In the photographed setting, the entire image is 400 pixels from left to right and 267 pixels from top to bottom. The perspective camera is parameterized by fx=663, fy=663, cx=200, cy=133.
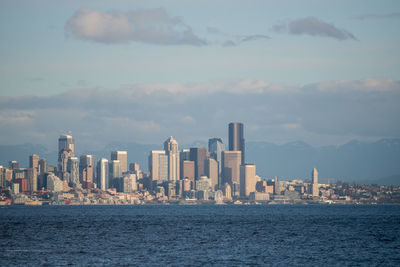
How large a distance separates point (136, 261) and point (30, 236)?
50.2 meters

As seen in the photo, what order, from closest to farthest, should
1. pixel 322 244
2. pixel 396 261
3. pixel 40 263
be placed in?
pixel 40 263 → pixel 396 261 → pixel 322 244

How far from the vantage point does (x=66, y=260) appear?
8175 centimetres

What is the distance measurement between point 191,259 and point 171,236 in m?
40.4

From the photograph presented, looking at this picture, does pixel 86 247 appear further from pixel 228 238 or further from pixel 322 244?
pixel 322 244

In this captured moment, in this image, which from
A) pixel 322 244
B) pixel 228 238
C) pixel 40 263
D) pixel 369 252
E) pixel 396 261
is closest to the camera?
pixel 40 263

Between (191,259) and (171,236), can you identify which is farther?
(171,236)

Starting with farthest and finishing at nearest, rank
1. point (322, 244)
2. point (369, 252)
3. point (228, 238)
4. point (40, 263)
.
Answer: point (228, 238) → point (322, 244) → point (369, 252) → point (40, 263)

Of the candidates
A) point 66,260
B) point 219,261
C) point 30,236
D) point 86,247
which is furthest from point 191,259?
point 30,236

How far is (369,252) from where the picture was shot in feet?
308

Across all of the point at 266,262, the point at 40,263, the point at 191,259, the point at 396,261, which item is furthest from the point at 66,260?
the point at 396,261

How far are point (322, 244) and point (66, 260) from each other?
143ft

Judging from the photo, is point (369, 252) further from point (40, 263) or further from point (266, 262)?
point (40, 263)

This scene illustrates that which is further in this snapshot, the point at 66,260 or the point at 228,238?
→ the point at 228,238

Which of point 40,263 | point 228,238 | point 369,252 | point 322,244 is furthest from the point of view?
point 228,238
